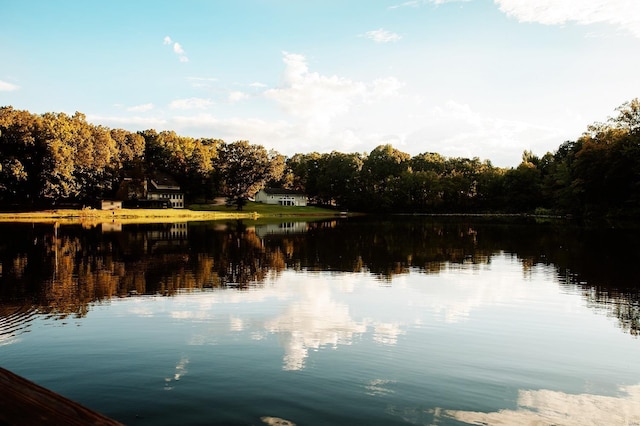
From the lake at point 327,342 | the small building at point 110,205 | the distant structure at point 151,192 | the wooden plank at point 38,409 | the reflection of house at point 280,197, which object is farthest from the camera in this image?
the reflection of house at point 280,197

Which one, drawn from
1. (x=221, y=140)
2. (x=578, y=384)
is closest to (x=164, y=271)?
(x=578, y=384)

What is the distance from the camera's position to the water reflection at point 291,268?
17000 millimetres

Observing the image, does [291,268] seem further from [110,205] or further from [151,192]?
[151,192]

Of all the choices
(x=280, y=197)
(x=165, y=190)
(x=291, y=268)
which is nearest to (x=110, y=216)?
(x=165, y=190)

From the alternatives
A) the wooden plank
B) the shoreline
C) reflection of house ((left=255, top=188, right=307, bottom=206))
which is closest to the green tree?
reflection of house ((left=255, top=188, right=307, bottom=206))

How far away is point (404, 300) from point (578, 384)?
961cm

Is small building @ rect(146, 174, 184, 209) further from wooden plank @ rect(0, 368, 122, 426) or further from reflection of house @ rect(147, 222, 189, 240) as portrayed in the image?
wooden plank @ rect(0, 368, 122, 426)

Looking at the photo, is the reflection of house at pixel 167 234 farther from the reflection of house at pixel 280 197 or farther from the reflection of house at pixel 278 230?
the reflection of house at pixel 280 197

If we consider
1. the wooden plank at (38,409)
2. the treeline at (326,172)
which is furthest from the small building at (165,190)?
the wooden plank at (38,409)

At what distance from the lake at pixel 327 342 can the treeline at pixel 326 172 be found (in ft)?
233

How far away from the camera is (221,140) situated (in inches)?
7293

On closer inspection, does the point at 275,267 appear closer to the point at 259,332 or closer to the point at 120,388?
the point at 259,332

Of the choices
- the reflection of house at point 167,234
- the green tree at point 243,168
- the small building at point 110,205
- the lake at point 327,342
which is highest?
the green tree at point 243,168

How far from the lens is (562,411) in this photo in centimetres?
926
